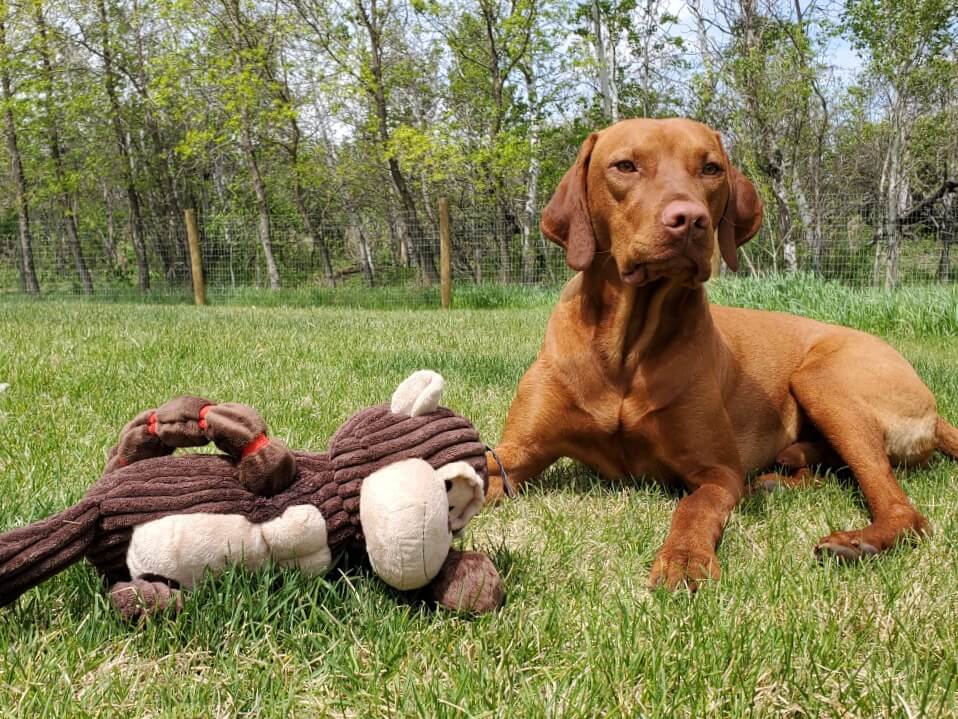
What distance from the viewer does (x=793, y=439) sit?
3074 mm

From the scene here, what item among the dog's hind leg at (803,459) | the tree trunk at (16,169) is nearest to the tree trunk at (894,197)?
the dog's hind leg at (803,459)

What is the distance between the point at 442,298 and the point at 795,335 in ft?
31.3

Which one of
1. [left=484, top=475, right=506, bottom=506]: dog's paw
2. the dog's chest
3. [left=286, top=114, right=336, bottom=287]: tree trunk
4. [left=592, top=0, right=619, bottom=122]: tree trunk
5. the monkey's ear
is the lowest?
[left=484, top=475, right=506, bottom=506]: dog's paw

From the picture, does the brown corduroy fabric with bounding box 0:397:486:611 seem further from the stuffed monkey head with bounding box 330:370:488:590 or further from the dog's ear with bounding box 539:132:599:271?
the dog's ear with bounding box 539:132:599:271

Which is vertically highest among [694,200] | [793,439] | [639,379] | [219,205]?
[219,205]

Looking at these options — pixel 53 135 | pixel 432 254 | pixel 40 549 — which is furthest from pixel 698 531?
pixel 53 135

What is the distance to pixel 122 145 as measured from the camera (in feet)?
68.3

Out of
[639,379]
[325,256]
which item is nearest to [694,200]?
[639,379]

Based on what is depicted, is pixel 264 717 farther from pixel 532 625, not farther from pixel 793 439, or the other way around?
pixel 793 439

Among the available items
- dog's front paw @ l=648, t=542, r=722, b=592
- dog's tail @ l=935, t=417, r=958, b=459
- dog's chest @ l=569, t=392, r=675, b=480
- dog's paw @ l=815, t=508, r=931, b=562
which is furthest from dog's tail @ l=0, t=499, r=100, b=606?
dog's tail @ l=935, t=417, r=958, b=459

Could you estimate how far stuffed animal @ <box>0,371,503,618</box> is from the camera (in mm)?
1358

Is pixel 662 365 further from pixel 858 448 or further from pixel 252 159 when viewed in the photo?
pixel 252 159

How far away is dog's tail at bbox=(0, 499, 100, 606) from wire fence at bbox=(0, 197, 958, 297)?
11292mm

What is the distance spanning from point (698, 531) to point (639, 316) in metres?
0.79
